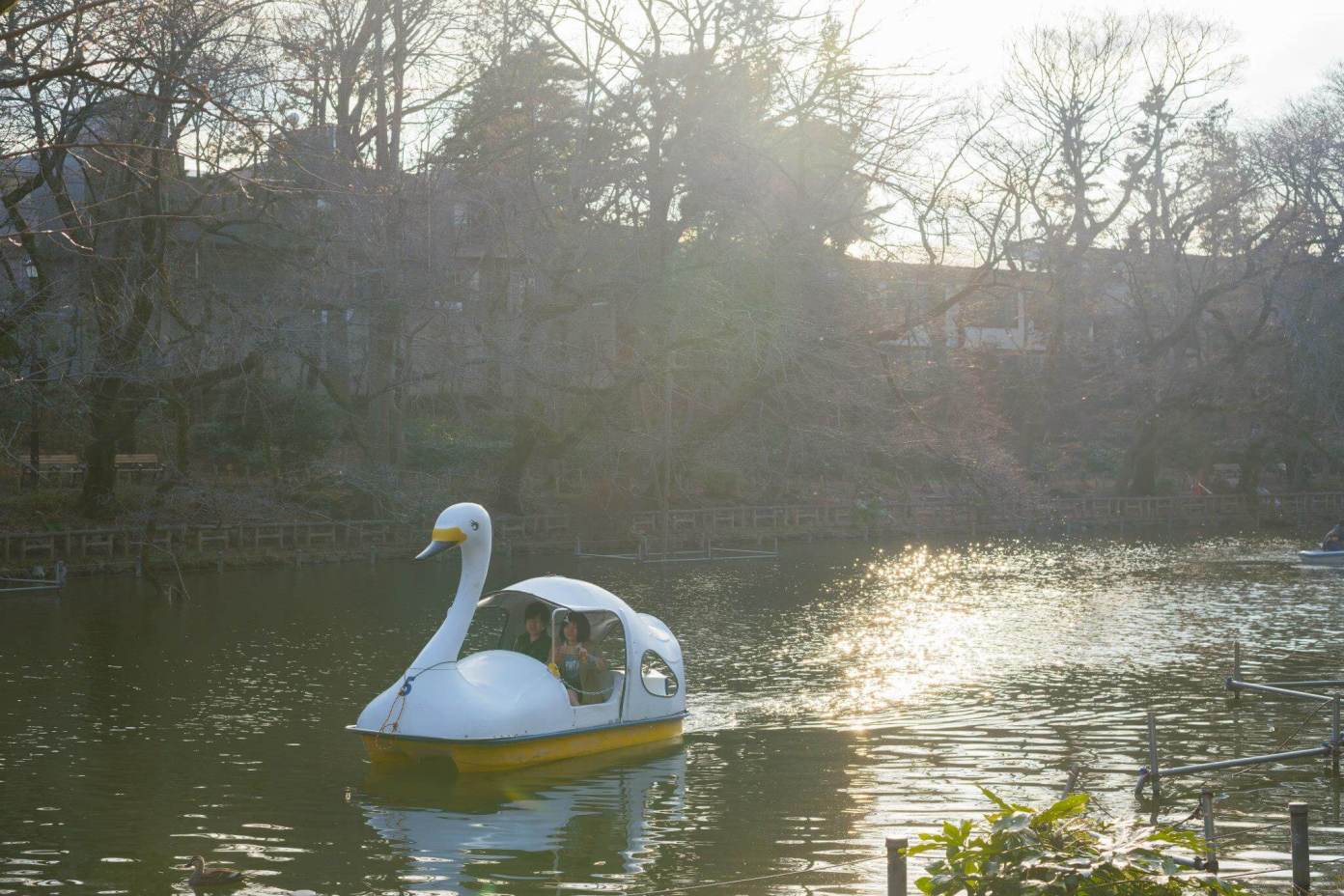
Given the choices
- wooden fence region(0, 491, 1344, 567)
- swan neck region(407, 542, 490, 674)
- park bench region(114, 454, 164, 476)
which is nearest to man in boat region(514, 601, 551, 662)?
swan neck region(407, 542, 490, 674)

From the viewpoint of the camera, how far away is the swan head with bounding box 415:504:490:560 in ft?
51.1

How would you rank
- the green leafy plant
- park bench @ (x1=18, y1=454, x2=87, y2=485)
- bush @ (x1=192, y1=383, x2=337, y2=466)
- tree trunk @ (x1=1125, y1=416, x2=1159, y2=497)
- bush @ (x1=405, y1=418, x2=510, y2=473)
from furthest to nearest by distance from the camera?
tree trunk @ (x1=1125, y1=416, x2=1159, y2=497) < bush @ (x1=405, y1=418, x2=510, y2=473) < bush @ (x1=192, y1=383, x2=337, y2=466) < park bench @ (x1=18, y1=454, x2=87, y2=485) < the green leafy plant

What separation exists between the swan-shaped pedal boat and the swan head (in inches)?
0.5

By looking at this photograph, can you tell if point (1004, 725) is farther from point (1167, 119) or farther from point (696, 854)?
point (1167, 119)

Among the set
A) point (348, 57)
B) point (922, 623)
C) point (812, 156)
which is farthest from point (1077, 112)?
point (922, 623)

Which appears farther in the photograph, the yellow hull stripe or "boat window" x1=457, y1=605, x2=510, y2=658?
"boat window" x1=457, y1=605, x2=510, y2=658

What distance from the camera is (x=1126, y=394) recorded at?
63.2m

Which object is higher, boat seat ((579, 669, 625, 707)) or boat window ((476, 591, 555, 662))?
boat window ((476, 591, 555, 662))

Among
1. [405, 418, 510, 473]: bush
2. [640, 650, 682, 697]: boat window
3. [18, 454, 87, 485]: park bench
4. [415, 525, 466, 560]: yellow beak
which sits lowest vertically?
[640, 650, 682, 697]: boat window

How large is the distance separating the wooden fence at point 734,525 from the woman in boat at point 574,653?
21.5 m

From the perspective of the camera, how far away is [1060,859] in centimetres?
664

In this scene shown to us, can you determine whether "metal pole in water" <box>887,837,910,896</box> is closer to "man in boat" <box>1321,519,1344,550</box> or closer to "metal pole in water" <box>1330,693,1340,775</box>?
"metal pole in water" <box>1330,693,1340,775</box>

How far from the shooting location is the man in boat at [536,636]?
1611 cm

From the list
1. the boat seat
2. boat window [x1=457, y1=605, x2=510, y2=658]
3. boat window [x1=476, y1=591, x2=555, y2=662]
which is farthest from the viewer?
boat window [x1=457, y1=605, x2=510, y2=658]
